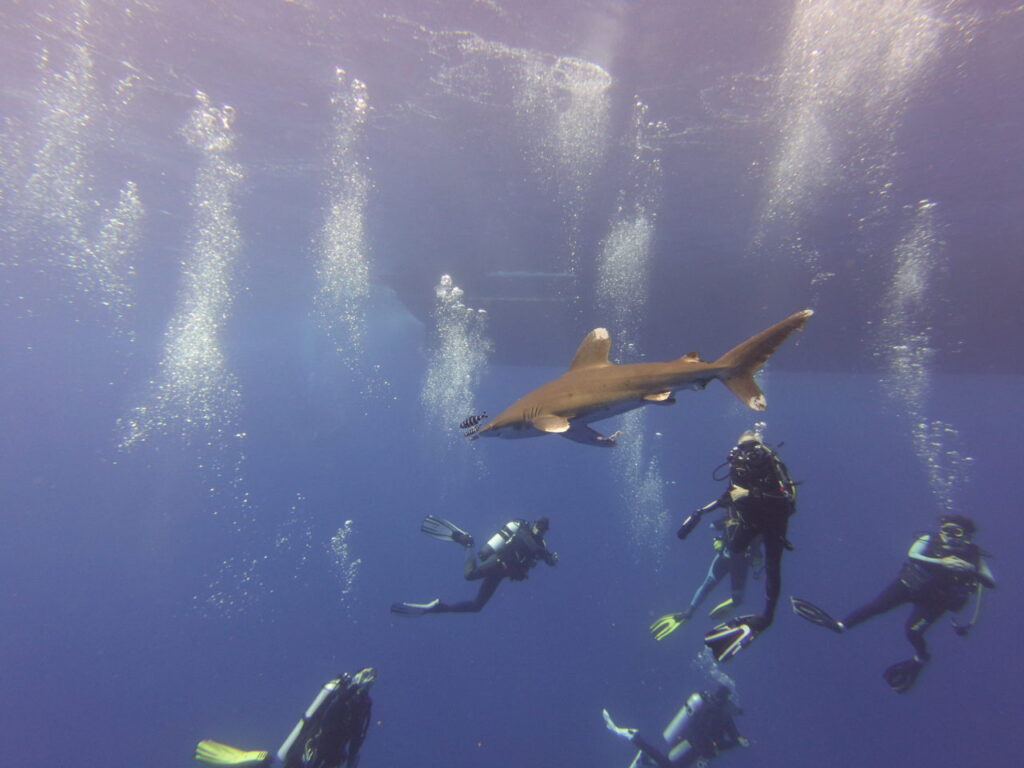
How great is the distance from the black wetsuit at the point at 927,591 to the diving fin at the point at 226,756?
10.9 meters

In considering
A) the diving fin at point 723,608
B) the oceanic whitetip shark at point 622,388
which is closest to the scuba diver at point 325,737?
the oceanic whitetip shark at point 622,388

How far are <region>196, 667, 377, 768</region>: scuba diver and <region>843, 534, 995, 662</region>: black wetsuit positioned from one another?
9.68 m

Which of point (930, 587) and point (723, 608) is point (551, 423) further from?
point (930, 587)

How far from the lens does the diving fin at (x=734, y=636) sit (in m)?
3.88

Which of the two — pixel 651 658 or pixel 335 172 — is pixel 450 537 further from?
pixel 651 658

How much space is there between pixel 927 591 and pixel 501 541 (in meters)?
8.50

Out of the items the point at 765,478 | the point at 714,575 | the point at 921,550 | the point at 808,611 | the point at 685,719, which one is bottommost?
the point at 685,719

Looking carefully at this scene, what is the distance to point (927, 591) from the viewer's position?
9.35 m

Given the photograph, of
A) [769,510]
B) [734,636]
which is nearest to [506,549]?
[734,636]

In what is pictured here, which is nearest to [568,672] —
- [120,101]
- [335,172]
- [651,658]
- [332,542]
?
[651,658]

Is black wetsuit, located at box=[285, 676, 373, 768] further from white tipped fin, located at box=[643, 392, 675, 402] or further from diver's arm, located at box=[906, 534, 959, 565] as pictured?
diver's arm, located at box=[906, 534, 959, 565]

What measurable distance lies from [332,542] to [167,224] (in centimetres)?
3573

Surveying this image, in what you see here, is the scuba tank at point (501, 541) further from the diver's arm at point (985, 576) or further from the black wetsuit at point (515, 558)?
the diver's arm at point (985, 576)

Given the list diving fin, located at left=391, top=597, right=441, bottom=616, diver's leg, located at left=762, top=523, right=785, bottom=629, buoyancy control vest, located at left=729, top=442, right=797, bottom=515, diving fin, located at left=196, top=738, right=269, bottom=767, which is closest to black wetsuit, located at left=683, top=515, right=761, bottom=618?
diving fin, located at left=391, top=597, right=441, bottom=616
